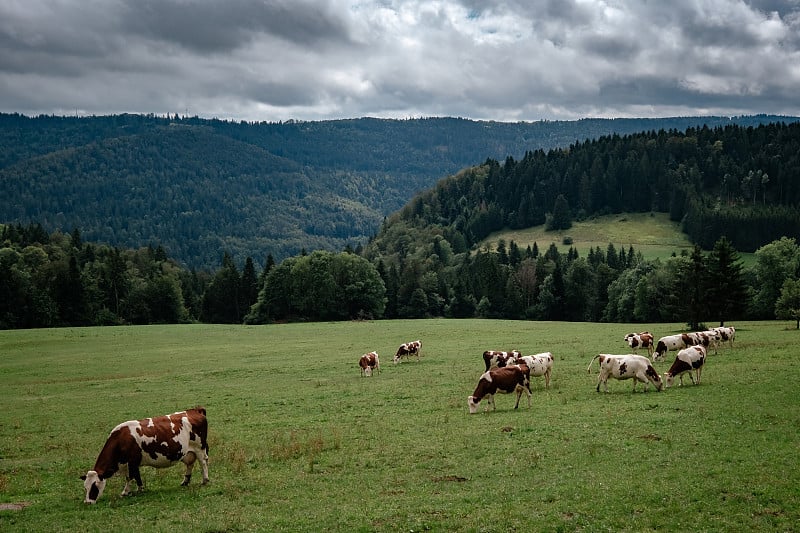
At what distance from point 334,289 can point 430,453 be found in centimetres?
9435

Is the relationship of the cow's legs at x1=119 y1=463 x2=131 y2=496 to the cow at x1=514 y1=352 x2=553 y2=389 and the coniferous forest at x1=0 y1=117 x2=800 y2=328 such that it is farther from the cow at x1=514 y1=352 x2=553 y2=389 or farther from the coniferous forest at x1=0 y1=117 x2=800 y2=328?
the coniferous forest at x1=0 y1=117 x2=800 y2=328

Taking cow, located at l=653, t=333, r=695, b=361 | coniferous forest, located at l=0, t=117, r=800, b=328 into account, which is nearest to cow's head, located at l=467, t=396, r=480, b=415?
cow, located at l=653, t=333, r=695, b=361

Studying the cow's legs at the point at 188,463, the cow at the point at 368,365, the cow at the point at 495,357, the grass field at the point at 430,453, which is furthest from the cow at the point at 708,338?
the cow's legs at the point at 188,463

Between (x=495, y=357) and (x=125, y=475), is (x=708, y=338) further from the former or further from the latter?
(x=125, y=475)

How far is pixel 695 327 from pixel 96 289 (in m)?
93.2

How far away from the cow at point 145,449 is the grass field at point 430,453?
0.61 m

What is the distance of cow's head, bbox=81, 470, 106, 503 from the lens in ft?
54.9

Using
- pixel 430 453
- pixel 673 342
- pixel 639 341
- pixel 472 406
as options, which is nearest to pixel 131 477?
pixel 430 453

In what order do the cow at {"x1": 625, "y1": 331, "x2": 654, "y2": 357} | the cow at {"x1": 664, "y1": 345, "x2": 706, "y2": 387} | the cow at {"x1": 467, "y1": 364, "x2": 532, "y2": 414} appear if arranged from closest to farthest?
the cow at {"x1": 467, "y1": 364, "x2": 532, "y2": 414}
the cow at {"x1": 664, "y1": 345, "x2": 706, "y2": 387}
the cow at {"x1": 625, "y1": 331, "x2": 654, "y2": 357}

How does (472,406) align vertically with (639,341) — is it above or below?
above

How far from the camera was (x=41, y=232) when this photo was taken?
145625 mm

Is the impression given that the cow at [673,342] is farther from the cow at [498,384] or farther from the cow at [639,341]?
the cow at [498,384]

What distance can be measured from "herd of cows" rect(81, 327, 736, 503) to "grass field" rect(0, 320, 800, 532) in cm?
80

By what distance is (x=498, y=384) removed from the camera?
27.0 meters
